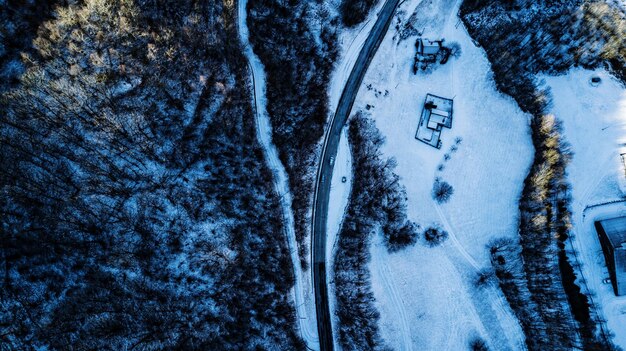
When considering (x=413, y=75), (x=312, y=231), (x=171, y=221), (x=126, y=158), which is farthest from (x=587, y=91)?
(x=126, y=158)

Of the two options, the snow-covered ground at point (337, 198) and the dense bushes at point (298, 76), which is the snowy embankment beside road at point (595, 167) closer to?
the snow-covered ground at point (337, 198)

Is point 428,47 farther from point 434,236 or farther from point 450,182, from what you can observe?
point 434,236

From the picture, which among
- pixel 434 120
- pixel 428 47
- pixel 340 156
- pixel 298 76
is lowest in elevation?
pixel 340 156

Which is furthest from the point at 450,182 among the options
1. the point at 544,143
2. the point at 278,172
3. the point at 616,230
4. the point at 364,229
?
the point at 278,172

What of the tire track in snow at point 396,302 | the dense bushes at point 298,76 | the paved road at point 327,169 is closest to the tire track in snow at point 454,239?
the tire track in snow at point 396,302

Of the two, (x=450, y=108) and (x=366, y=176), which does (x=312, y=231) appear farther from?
(x=450, y=108)

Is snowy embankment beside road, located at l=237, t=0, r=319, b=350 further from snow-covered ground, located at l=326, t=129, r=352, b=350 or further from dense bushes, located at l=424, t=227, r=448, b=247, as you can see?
dense bushes, located at l=424, t=227, r=448, b=247
